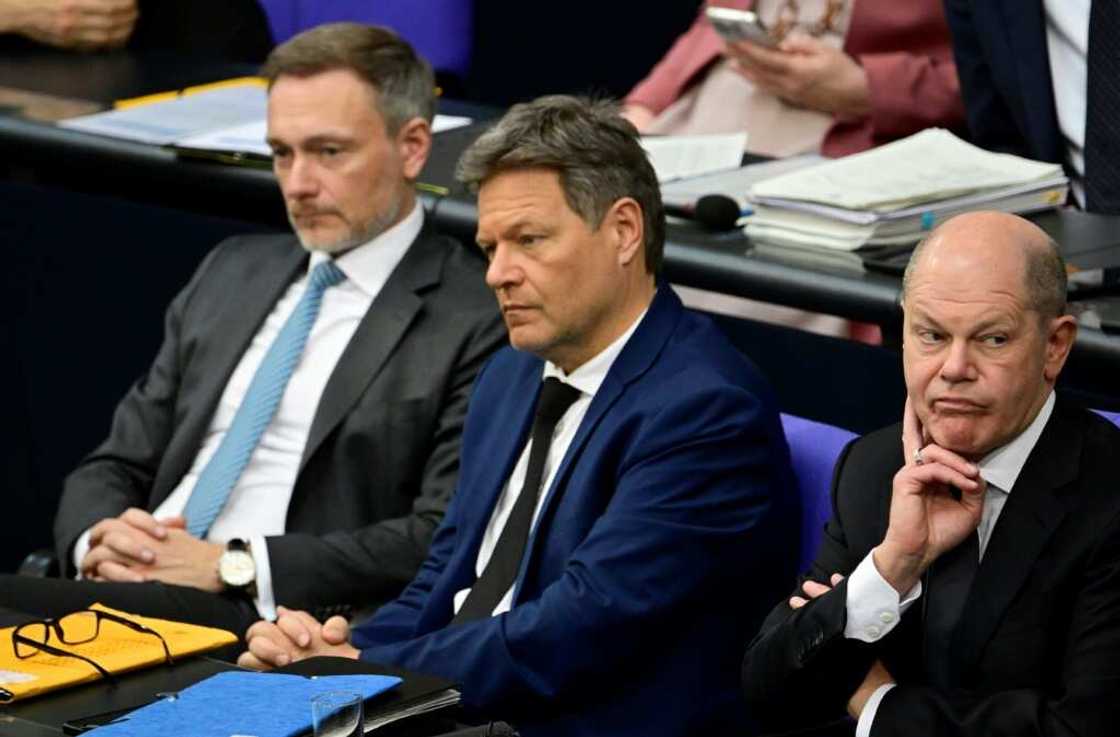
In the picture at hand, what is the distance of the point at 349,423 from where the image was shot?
3680 millimetres

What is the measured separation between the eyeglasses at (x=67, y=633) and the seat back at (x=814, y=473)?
2.93ft

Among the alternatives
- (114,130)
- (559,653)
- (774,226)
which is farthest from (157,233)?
(559,653)

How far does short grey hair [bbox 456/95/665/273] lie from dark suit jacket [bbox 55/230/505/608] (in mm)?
533

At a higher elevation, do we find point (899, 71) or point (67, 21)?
point (899, 71)

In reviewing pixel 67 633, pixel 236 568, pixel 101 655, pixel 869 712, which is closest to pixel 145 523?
pixel 236 568

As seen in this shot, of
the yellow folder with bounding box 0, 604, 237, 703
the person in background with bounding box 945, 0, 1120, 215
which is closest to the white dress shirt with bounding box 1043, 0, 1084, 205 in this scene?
the person in background with bounding box 945, 0, 1120, 215

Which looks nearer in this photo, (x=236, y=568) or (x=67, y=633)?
(x=67, y=633)

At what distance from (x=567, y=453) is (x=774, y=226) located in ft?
2.09

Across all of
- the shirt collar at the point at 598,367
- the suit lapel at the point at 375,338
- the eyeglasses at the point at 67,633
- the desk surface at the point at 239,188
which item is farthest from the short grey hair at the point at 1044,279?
the suit lapel at the point at 375,338

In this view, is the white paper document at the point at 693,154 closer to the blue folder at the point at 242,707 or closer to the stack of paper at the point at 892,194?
the stack of paper at the point at 892,194

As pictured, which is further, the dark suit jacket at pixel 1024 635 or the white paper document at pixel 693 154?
the white paper document at pixel 693 154

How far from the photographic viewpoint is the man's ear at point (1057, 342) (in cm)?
258

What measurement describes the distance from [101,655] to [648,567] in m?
0.73

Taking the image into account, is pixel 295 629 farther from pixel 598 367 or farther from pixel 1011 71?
pixel 1011 71
